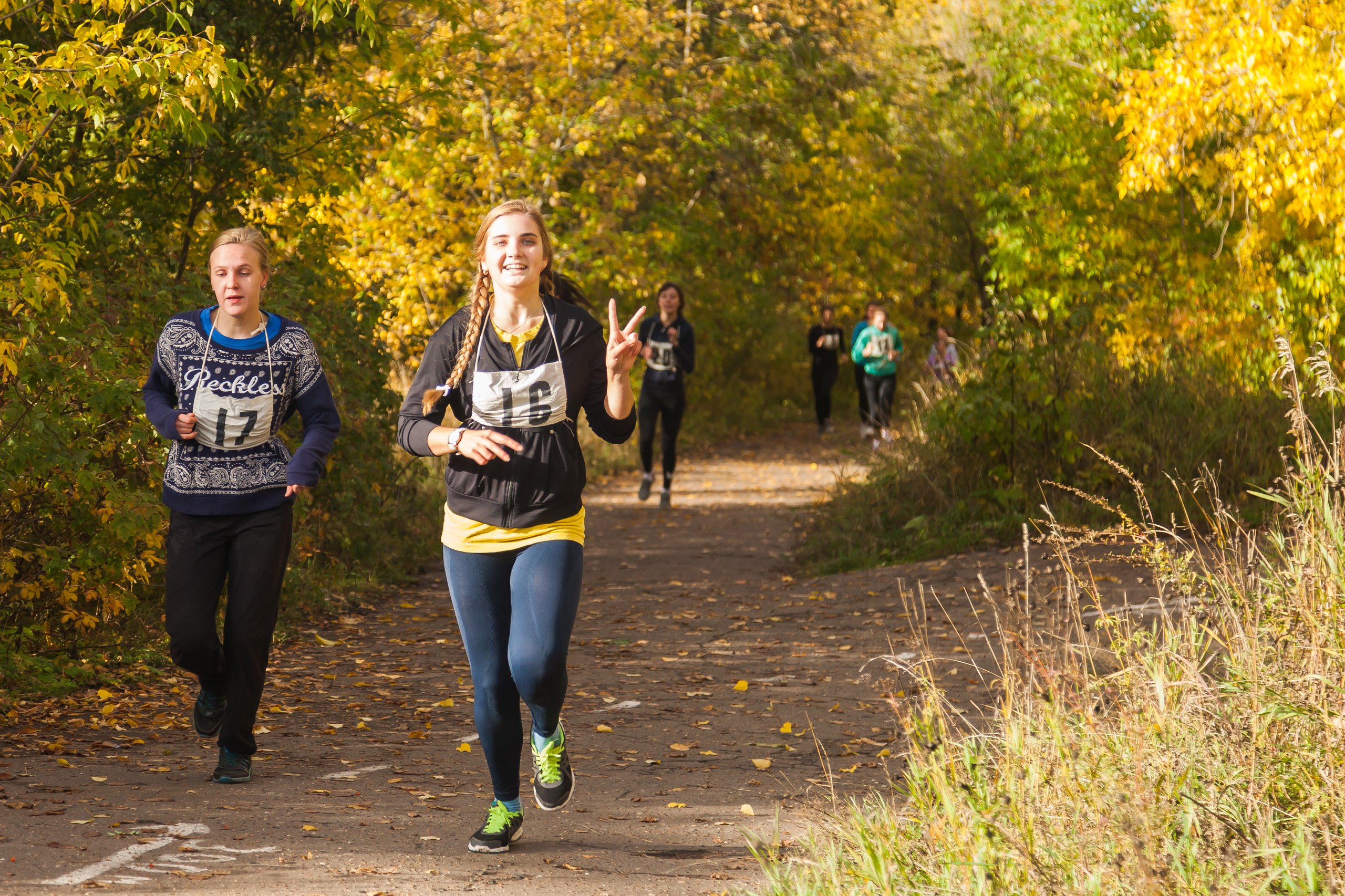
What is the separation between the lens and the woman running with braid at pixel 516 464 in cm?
441

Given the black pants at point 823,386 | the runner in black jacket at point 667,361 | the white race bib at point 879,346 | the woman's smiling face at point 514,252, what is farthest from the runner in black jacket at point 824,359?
the woman's smiling face at point 514,252

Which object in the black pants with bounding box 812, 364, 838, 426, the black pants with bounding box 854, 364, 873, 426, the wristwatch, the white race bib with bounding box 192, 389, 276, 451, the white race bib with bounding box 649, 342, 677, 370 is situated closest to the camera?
the wristwatch

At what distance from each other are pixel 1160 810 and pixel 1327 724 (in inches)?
20.3

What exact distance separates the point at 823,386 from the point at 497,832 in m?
20.9

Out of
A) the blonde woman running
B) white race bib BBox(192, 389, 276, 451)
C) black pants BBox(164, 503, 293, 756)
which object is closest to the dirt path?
black pants BBox(164, 503, 293, 756)

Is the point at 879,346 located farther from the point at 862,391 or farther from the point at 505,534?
the point at 505,534

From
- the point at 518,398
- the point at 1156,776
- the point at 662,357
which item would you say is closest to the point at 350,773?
the point at 518,398

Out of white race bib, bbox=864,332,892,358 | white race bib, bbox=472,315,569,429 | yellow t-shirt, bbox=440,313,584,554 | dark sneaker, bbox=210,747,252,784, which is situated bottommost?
dark sneaker, bbox=210,747,252,784

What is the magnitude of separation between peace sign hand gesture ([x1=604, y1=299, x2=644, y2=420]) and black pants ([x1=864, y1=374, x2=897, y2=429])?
14641 millimetres

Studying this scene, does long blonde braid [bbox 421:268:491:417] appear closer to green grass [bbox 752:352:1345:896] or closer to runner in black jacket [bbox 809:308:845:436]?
green grass [bbox 752:352:1345:896]

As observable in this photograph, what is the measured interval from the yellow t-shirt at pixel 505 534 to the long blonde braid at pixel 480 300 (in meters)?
0.12

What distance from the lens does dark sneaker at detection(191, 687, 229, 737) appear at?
5.58 m

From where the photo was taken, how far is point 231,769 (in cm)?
546

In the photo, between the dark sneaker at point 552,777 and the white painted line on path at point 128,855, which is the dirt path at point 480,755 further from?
the dark sneaker at point 552,777
